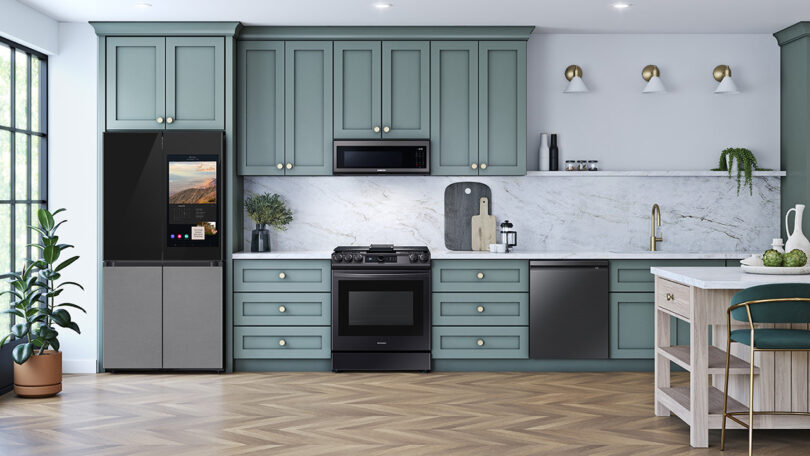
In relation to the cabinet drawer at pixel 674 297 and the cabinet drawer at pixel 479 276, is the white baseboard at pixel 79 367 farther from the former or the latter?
the cabinet drawer at pixel 674 297

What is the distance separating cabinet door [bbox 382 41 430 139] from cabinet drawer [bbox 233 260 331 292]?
3.83 feet

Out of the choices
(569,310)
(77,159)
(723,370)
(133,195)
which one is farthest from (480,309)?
(77,159)

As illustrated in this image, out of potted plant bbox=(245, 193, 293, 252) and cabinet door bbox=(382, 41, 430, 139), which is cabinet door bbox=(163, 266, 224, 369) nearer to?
potted plant bbox=(245, 193, 293, 252)

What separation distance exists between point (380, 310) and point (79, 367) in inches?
89.5

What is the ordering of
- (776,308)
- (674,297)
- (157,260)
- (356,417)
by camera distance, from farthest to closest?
(157,260) < (356,417) < (674,297) < (776,308)

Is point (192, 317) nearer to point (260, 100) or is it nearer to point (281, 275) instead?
point (281, 275)

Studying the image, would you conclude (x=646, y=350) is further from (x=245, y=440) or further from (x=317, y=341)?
(x=245, y=440)

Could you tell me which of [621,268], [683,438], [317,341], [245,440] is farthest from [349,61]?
[683,438]

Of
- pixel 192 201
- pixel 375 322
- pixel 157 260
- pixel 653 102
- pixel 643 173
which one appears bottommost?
pixel 375 322

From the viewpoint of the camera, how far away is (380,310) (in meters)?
5.35

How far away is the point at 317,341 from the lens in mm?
5387

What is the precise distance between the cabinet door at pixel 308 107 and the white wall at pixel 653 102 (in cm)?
165

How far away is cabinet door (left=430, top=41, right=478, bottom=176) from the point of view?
5.53m

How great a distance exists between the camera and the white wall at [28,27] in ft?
15.5
